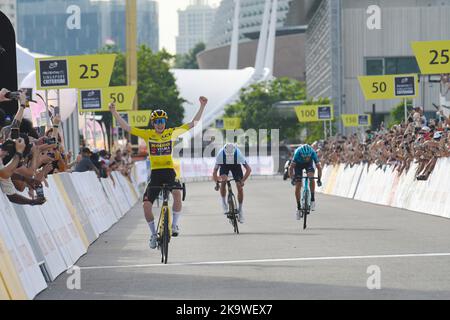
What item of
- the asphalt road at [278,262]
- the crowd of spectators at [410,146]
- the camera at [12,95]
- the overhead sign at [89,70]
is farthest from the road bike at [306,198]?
the camera at [12,95]

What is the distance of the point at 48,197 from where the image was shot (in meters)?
15.3

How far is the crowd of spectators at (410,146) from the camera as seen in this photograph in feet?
82.5

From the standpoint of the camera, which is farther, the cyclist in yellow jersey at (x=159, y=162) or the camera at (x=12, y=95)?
the cyclist in yellow jersey at (x=159, y=162)

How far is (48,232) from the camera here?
1401 centimetres

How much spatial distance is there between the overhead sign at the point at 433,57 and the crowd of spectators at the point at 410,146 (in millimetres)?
1048

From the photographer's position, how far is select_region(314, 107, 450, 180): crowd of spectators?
2514 centimetres

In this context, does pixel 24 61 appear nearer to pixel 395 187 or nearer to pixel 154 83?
pixel 395 187

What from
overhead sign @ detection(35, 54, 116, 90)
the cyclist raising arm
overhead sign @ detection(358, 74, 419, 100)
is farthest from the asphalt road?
overhead sign @ detection(358, 74, 419, 100)

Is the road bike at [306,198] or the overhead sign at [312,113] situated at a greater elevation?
the overhead sign at [312,113]

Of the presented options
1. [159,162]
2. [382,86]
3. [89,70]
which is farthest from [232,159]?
[382,86]

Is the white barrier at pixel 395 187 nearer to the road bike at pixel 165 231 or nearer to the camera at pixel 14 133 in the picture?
the road bike at pixel 165 231
